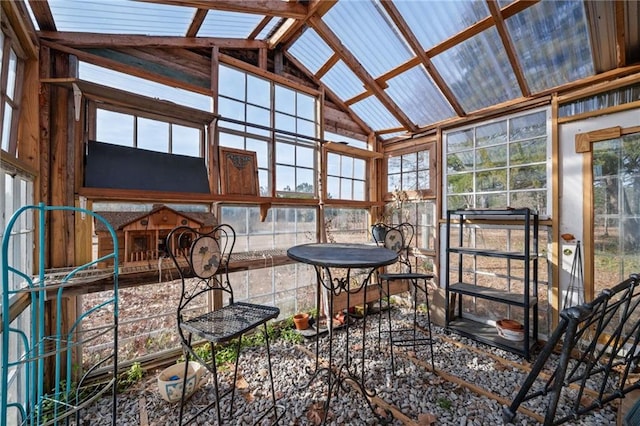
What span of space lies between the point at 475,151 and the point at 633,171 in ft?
4.39

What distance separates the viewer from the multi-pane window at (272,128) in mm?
2801

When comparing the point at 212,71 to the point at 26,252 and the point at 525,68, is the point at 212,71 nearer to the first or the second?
the point at 26,252

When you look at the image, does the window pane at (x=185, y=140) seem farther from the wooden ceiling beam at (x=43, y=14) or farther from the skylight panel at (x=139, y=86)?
the wooden ceiling beam at (x=43, y=14)

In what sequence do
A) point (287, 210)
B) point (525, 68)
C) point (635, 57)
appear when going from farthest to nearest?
point (287, 210) < point (525, 68) < point (635, 57)

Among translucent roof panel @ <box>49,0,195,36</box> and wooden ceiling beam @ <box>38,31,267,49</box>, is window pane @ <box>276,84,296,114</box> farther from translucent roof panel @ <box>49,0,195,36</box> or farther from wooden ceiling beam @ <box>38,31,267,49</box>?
translucent roof panel @ <box>49,0,195,36</box>

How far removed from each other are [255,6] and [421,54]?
168 centimetres

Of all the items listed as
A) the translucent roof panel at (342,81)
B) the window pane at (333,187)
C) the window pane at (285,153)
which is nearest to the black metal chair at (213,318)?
the window pane at (285,153)

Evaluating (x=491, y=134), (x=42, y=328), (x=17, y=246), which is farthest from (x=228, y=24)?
(x=491, y=134)

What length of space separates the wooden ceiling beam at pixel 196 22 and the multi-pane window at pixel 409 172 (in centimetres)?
293

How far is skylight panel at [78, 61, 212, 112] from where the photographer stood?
2.14m

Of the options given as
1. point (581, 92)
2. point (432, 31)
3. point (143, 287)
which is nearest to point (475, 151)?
point (581, 92)

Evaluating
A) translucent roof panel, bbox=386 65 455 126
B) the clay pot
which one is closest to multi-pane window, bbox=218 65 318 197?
translucent roof panel, bbox=386 65 455 126

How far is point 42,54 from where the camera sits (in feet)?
6.36

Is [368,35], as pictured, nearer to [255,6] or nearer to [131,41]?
[255,6]
